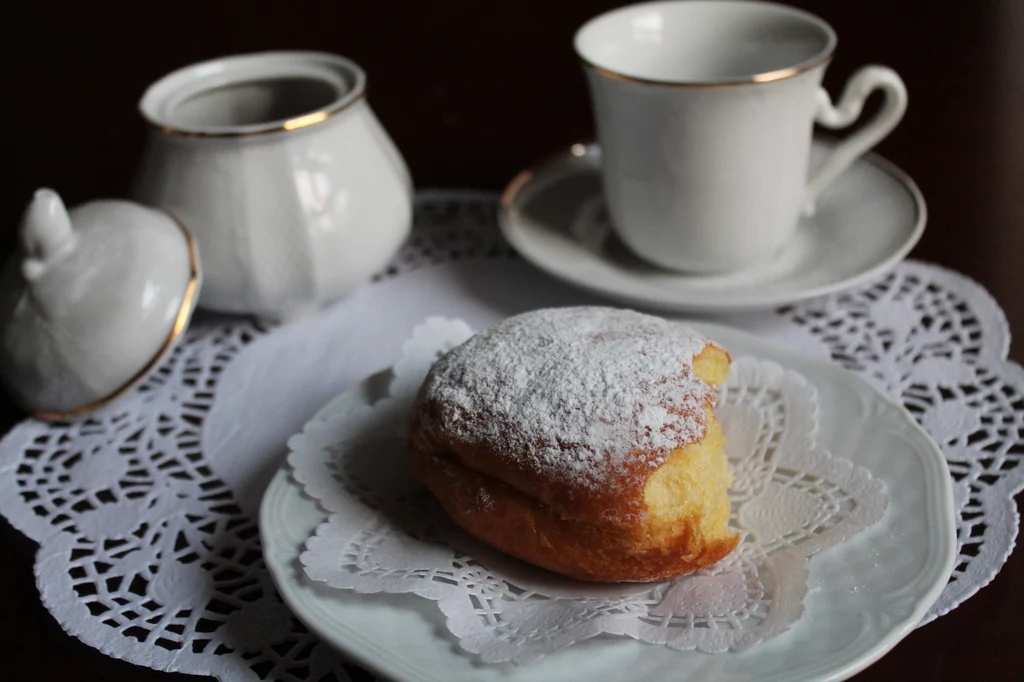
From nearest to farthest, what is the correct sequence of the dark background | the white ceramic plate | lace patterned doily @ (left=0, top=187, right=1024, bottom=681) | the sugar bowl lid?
the white ceramic plate < lace patterned doily @ (left=0, top=187, right=1024, bottom=681) < the sugar bowl lid < the dark background

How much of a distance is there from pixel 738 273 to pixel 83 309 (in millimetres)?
695

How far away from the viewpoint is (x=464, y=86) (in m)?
1.65

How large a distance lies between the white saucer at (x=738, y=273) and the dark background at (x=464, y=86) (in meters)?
0.07

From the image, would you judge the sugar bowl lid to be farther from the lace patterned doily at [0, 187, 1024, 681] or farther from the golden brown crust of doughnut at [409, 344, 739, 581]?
the golden brown crust of doughnut at [409, 344, 739, 581]

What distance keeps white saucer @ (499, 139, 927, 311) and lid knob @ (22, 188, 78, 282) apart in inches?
19.0

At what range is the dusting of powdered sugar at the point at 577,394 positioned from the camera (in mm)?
684

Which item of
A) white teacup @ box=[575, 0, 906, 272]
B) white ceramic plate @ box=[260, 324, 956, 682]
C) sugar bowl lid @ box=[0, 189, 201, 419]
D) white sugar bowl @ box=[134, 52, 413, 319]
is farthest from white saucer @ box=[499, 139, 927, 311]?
sugar bowl lid @ box=[0, 189, 201, 419]

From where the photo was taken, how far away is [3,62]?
186 centimetres

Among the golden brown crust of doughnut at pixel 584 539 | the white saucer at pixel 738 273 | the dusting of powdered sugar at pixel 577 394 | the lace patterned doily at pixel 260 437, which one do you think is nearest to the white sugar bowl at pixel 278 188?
the lace patterned doily at pixel 260 437

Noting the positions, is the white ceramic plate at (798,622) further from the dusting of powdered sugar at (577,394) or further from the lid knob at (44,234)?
the lid knob at (44,234)

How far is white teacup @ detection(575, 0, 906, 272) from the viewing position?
1.02m

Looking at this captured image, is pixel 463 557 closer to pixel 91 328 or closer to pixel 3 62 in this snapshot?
pixel 91 328

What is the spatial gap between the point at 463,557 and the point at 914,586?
313 millimetres

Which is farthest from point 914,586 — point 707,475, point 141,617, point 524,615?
point 141,617
